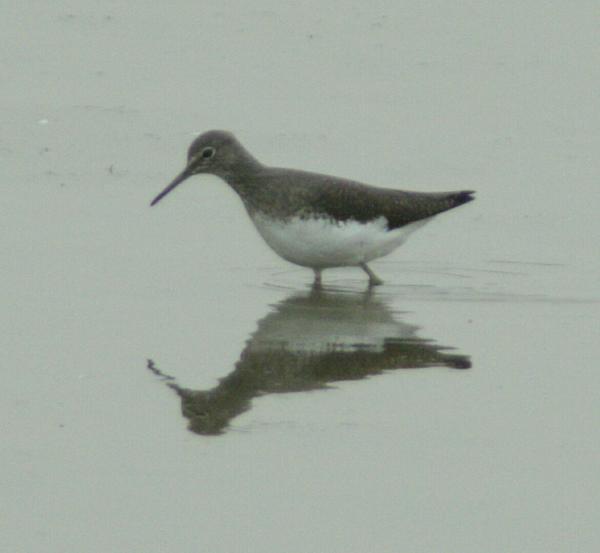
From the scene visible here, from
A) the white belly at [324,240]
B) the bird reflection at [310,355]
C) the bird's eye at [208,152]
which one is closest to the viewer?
the bird reflection at [310,355]

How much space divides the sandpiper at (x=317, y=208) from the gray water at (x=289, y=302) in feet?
1.05

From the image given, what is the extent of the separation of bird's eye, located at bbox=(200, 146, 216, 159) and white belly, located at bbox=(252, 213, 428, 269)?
2.37 ft

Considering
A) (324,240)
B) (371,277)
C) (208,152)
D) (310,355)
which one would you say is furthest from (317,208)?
(310,355)

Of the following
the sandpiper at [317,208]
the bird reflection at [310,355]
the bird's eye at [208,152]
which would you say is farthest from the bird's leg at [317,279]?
the bird's eye at [208,152]

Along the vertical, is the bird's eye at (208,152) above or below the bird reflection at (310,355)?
above

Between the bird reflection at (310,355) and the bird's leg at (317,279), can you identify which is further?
the bird's leg at (317,279)

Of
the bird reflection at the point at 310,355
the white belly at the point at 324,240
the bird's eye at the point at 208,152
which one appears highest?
the bird's eye at the point at 208,152

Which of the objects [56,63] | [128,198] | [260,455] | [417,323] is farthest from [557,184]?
[260,455]

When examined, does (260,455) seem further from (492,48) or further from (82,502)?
(492,48)

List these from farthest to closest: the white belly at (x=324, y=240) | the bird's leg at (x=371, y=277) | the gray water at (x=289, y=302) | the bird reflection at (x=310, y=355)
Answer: the bird's leg at (x=371, y=277) < the white belly at (x=324, y=240) < the bird reflection at (x=310, y=355) < the gray water at (x=289, y=302)

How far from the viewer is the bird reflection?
9.05 m

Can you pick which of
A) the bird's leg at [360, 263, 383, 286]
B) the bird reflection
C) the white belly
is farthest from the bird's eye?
the bird reflection

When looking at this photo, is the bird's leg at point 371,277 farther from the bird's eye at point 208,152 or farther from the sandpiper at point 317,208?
the bird's eye at point 208,152

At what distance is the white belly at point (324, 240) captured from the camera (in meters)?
12.4
